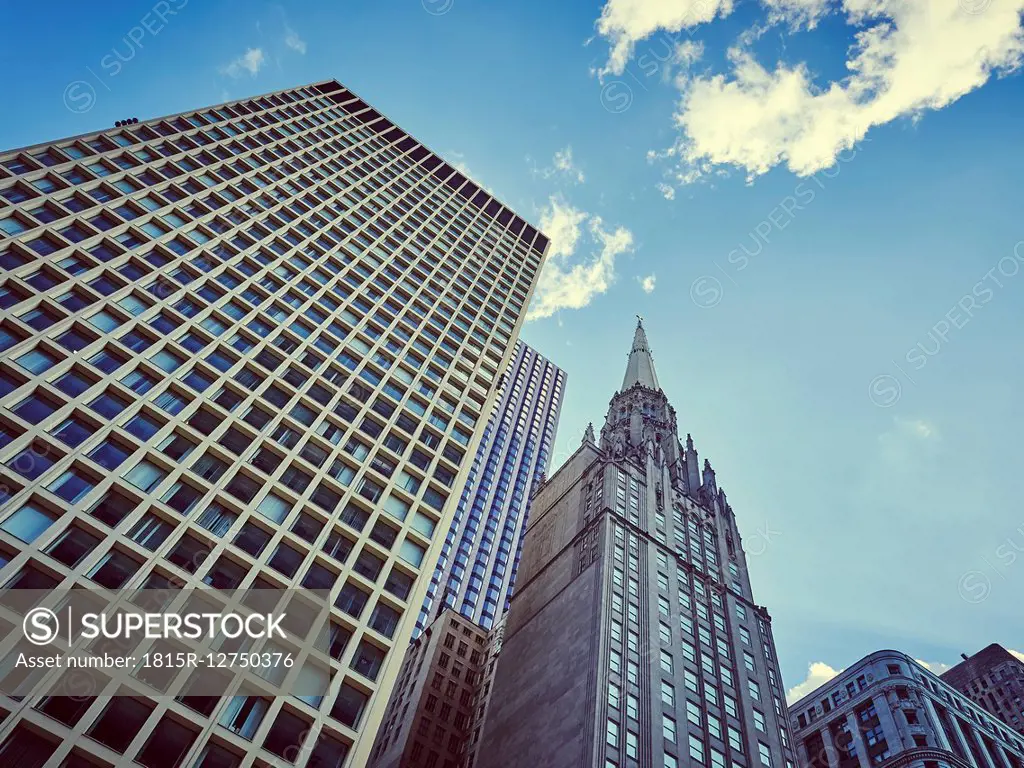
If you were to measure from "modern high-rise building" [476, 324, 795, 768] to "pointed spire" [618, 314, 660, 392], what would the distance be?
23.2 meters

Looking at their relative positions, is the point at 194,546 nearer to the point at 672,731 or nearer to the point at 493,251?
the point at 672,731

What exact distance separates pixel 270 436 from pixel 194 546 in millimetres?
9187

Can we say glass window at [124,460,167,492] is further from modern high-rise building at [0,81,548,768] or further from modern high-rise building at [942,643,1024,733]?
modern high-rise building at [942,643,1024,733]

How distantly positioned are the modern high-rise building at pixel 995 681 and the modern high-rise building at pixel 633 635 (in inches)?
2274

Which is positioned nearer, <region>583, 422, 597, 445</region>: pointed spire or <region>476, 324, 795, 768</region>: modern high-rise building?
<region>476, 324, 795, 768</region>: modern high-rise building

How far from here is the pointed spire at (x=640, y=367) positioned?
118 m

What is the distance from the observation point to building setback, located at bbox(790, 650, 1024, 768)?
249 feet

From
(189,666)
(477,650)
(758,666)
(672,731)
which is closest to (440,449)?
(189,666)

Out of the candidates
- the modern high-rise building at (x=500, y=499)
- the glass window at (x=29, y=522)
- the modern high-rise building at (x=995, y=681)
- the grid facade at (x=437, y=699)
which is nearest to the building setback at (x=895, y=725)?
the modern high-rise building at (x=995, y=681)

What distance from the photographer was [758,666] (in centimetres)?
7056

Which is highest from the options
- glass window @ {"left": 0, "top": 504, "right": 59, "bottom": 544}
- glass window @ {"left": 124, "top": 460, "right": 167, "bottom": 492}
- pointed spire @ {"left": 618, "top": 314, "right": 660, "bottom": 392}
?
pointed spire @ {"left": 618, "top": 314, "right": 660, "bottom": 392}

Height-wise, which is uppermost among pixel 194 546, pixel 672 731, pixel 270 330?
pixel 270 330

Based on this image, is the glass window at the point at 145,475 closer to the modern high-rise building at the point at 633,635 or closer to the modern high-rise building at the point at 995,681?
the modern high-rise building at the point at 633,635

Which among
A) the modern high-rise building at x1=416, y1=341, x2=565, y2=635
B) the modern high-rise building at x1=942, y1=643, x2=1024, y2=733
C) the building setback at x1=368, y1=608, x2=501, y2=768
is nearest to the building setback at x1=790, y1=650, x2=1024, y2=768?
the modern high-rise building at x1=942, y1=643, x2=1024, y2=733
